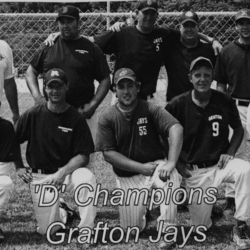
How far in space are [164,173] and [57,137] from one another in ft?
3.62

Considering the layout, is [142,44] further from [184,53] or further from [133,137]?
[133,137]

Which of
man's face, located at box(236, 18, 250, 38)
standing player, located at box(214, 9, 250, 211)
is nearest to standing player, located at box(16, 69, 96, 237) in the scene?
standing player, located at box(214, 9, 250, 211)

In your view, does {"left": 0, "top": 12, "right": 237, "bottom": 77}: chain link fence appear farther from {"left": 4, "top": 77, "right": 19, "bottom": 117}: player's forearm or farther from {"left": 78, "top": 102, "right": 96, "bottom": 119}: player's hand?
{"left": 78, "top": 102, "right": 96, "bottom": 119}: player's hand

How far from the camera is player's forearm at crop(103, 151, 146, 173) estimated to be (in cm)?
493

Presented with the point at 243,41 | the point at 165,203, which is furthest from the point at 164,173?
the point at 243,41

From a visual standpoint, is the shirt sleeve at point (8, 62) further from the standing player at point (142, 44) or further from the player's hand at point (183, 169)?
the player's hand at point (183, 169)

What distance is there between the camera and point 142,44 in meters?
5.95

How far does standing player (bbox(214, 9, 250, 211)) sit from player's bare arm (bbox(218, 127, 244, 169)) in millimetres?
586

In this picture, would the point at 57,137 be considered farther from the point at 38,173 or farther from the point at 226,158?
the point at 226,158

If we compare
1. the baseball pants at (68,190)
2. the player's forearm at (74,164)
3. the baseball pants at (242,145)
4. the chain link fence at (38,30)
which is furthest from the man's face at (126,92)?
the chain link fence at (38,30)

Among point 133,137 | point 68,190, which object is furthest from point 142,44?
point 68,190

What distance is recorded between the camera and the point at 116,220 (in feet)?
18.1

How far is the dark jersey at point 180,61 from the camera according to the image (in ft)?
19.5

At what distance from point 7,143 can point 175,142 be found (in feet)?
5.29
